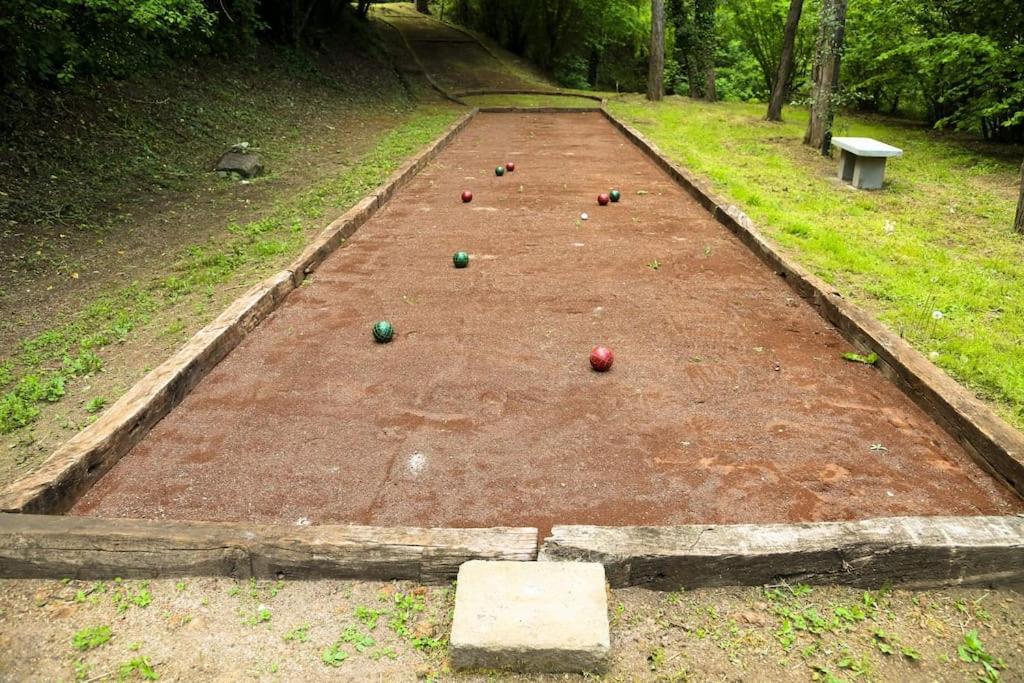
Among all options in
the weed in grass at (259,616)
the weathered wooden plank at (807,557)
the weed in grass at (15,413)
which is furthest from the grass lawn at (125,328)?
the weathered wooden plank at (807,557)

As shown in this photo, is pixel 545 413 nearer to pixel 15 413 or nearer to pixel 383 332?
pixel 383 332

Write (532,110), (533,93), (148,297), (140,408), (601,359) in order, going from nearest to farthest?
1. (140,408)
2. (601,359)
3. (148,297)
4. (532,110)
5. (533,93)

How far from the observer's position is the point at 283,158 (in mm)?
12430

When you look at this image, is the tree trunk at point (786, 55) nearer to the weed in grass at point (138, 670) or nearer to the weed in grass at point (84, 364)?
the weed in grass at point (84, 364)

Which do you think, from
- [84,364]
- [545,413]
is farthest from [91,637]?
[84,364]

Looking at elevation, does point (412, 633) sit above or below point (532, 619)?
below

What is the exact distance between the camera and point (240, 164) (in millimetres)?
11078

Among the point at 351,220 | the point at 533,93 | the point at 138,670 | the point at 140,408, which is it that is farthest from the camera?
the point at 533,93

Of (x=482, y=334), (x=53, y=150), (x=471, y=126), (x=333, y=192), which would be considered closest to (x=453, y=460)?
(x=482, y=334)

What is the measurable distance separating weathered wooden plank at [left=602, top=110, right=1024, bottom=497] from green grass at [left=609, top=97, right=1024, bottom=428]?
218 millimetres

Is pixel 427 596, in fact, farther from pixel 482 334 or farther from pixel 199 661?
pixel 482 334

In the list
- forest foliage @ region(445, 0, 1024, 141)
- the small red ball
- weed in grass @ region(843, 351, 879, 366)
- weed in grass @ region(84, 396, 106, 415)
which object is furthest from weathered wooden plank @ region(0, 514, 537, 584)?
forest foliage @ region(445, 0, 1024, 141)

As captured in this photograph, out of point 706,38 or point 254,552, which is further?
point 706,38

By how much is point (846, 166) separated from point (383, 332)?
8610 millimetres
